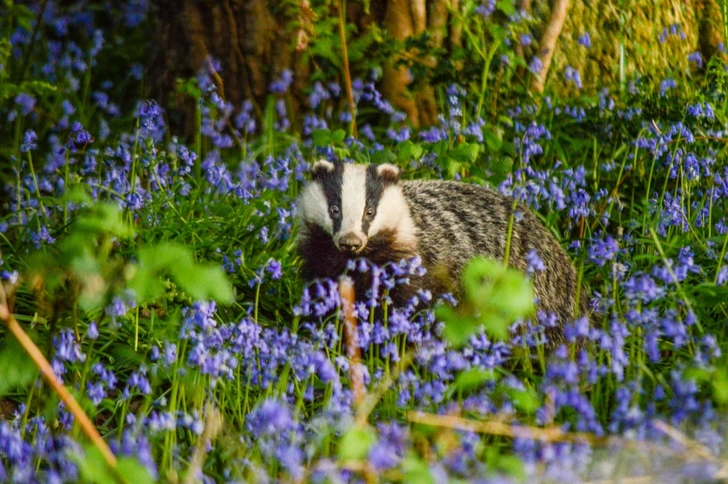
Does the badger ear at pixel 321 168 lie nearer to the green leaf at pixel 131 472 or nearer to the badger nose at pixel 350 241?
the badger nose at pixel 350 241

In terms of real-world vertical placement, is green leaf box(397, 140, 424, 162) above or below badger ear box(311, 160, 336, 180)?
above

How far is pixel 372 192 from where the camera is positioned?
477 cm

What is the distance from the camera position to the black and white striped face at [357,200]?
15.5ft

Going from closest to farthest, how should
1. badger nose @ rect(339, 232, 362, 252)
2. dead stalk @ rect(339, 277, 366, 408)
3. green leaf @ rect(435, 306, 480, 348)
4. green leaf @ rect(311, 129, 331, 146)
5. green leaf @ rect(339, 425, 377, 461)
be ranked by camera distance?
green leaf @ rect(339, 425, 377, 461) < green leaf @ rect(435, 306, 480, 348) < dead stalk @ rect(339, 277, 366, 408) < badger nose @ rect(339, 232, 362, 252) < green leaf @ rect(311, 129, 331, 146)

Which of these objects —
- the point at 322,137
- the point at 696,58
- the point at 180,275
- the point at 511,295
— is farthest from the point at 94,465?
the point at 696,58

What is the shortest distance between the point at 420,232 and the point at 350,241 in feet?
1.64

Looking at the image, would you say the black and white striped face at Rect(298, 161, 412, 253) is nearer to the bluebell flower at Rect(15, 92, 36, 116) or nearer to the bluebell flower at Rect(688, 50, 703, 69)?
A: the bluebell flower at Rect(688, 50, 703, 69)

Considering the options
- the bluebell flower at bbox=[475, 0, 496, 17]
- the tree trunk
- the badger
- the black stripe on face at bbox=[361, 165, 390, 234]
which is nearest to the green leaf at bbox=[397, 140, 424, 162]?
the badger

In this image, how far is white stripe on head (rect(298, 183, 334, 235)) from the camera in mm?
4836

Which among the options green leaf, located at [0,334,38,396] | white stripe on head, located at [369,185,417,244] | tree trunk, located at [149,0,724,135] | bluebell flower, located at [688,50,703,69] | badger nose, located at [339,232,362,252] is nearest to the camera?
green leaf, located at [0,334,38,396]

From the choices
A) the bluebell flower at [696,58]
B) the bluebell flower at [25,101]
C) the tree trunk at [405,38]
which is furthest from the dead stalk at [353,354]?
the bluebell flower at [25,101]

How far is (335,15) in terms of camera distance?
21.8 feet

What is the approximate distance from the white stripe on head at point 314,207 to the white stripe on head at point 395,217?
0.24 m

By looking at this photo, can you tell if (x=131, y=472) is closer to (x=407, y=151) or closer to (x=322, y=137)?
(x=407, y=151)
